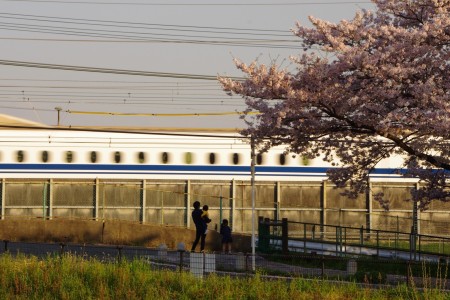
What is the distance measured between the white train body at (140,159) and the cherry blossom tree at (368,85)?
25857 mm

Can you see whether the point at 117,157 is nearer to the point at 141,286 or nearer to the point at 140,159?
the point at 140,159

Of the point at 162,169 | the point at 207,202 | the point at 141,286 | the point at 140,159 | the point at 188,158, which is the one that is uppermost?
the point at 188,158

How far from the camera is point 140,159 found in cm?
6575

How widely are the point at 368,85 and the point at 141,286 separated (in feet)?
38.7

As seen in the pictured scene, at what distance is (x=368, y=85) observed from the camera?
35.6 metres

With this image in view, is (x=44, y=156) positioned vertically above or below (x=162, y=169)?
above

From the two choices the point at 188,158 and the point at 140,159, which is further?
the point at 188,158

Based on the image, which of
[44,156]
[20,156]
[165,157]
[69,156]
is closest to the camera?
[20,156]

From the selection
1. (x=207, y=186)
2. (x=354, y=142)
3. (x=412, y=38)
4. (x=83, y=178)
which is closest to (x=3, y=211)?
(x=83, y=178)

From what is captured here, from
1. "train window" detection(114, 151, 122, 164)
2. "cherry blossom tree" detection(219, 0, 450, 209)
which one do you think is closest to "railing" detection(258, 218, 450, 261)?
"cherry blossom tree" detection(219, 0, 450, 209)

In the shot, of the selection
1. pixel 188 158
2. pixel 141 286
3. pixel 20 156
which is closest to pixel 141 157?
pixel 188 158

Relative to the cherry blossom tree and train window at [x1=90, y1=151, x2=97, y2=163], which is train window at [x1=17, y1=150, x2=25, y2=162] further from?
Answer: the cherry blossom tree

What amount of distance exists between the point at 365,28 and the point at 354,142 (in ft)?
15.2

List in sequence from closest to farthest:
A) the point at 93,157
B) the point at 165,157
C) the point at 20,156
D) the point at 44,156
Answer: the point at 20,156
the point at 44,156
the point at 93,157
the point at 165,157
